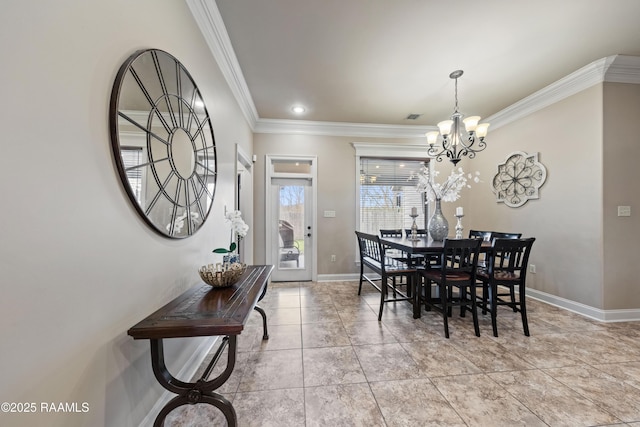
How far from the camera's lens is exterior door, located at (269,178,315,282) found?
171 inches

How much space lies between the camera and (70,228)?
859 millimetres

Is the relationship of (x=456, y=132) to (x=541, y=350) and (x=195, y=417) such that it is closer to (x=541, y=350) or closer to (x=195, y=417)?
(x=541, y=350)

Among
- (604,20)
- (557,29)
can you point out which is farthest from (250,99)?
(604,20)

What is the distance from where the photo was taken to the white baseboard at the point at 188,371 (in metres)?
1.33

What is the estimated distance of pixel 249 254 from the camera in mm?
3947

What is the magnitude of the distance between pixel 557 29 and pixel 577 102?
1.35m

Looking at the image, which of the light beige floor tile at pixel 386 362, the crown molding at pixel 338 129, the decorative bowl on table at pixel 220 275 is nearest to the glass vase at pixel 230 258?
the decorative bowl on table at pixel 220 275

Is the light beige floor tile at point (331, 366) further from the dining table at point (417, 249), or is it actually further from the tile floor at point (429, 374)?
the dining table at point (417, 249)

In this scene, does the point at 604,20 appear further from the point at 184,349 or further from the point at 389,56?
the point at 184,349

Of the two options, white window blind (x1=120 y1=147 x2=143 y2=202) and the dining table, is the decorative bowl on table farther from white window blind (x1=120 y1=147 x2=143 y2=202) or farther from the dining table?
the dining table

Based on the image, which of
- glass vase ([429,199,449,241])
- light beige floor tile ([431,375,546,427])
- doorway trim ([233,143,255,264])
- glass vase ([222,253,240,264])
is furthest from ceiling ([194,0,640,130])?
light beige floor tile ([431,375,546,427])

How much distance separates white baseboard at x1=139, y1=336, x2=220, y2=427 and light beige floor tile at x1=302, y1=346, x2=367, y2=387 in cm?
85

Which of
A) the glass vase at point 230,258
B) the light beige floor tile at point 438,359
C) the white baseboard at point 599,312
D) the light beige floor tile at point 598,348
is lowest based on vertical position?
the light beige floor tile at point 598,348

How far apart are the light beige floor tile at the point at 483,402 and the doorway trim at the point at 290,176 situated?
2.81 m
